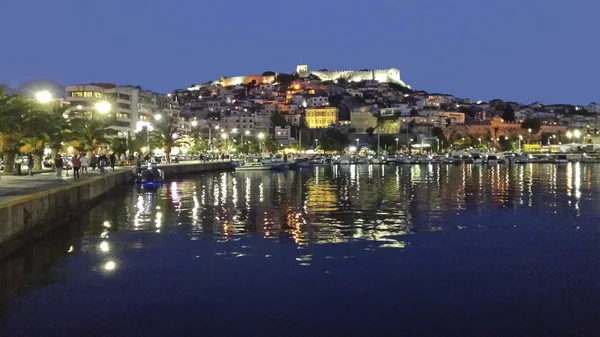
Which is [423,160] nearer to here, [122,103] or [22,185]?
[122,103]

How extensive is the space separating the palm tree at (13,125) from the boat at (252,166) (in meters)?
41.5

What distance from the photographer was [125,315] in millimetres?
10234

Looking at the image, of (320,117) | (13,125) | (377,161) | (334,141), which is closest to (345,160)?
(377,161)

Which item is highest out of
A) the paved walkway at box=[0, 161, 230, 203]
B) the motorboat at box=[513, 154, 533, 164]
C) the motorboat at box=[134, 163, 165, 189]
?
the paved walkway at box=[0, 161, 230, 203]

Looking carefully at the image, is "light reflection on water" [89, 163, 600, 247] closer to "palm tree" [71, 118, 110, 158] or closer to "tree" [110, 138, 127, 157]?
"palm tree" [71, 118, 110, 158]

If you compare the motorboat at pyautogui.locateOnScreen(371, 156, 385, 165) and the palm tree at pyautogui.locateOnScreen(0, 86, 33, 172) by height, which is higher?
the palm tree at pyautogui.locateOnScreen(0, 86, 33, 172)

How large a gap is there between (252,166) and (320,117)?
106 m

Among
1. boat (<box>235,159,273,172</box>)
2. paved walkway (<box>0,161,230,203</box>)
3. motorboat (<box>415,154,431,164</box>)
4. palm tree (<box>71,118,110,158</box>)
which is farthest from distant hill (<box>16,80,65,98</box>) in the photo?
paved walkway (<box>0,161,230,203</box>)

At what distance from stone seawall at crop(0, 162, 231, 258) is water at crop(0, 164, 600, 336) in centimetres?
48

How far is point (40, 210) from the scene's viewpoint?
1872 centimetres

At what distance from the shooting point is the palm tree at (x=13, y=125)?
32522 mm

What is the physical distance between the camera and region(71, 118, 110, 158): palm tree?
5081 cm

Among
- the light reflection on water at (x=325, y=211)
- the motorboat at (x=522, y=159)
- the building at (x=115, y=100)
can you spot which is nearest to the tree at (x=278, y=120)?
the building at (x=115, y=100)

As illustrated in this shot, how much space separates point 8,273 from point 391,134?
160 m
